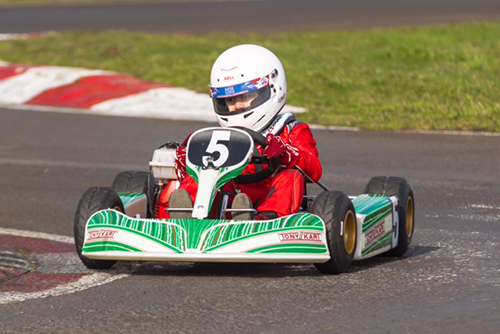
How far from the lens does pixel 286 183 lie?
235 inches

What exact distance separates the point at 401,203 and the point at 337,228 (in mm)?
982

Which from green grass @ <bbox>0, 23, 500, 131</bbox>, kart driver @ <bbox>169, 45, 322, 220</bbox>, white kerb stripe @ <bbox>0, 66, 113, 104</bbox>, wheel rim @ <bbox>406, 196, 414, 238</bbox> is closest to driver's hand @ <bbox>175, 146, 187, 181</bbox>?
kart driver @ <bbox>169, 45, 322, 220</bbox>

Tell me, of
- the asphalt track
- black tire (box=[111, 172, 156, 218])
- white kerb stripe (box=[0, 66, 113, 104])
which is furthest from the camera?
white kerb stripe (box=[0, 66, 113, 104])

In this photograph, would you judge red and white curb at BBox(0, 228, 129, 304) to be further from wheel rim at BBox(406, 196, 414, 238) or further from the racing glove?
wheel rim at BBox(406, 196, 414, 238)

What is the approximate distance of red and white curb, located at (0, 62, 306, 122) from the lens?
13.2 metres

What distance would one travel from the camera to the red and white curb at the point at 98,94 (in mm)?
13219

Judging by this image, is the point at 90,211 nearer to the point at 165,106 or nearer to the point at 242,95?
the point at 242,95

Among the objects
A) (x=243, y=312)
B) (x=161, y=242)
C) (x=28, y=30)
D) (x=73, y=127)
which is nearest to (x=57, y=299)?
(x=161, y=242)

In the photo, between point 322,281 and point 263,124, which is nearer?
point 322,281

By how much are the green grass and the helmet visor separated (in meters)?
5.46

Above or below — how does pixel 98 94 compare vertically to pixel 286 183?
below

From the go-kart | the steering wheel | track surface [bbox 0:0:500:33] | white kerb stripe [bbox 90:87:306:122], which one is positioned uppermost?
the steering wheel

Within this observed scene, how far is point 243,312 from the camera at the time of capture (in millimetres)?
4805

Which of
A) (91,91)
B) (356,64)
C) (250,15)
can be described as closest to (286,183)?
(91,91)
